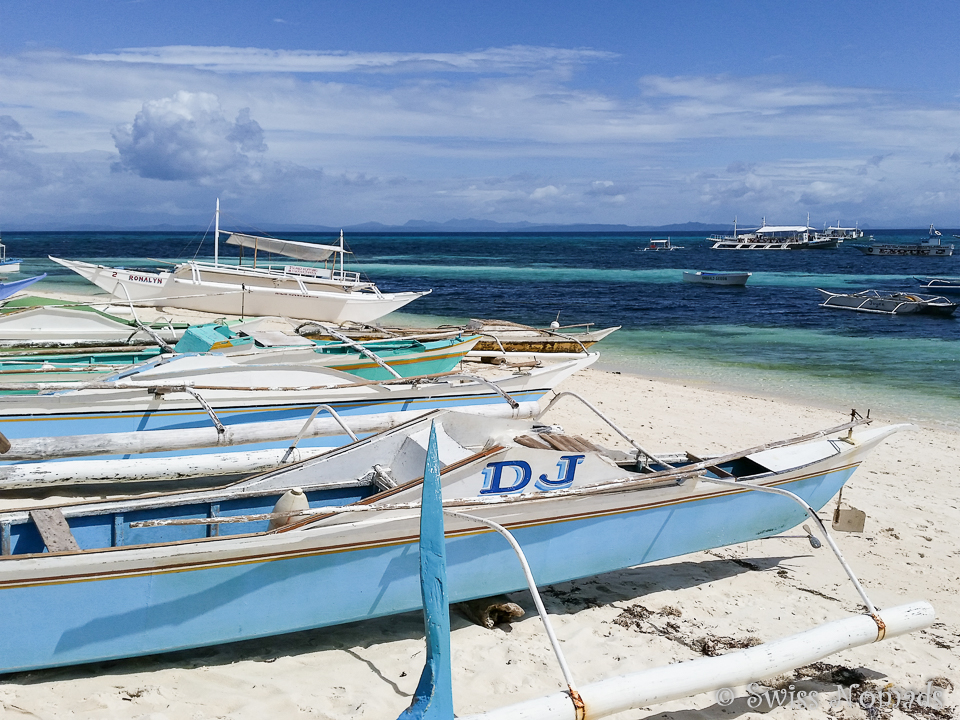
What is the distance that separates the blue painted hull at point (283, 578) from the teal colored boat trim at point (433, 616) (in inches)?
34.3

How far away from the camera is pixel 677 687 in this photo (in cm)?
400

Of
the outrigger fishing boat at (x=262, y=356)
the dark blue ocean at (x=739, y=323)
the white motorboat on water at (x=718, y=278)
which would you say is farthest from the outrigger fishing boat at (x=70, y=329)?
the white motorboat on water at (x=718, y=278)

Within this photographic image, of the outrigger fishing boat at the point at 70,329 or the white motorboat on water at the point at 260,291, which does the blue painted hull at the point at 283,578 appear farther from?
the white motorboat on water at the point at 260,291

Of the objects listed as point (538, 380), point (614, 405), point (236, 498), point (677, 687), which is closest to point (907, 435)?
point (614, 405)

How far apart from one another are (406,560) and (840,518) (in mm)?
3842

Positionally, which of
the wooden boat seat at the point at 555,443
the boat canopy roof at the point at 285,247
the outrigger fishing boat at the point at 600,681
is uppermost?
the boat canopy roof at the point at 285,247

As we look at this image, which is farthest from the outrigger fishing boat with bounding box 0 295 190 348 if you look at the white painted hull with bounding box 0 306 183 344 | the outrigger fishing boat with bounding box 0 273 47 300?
the outrigger fishing boat with bounding box 0 273 47 300

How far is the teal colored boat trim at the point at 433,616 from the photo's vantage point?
3.50 m

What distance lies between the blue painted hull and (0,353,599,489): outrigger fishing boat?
2.02 meters

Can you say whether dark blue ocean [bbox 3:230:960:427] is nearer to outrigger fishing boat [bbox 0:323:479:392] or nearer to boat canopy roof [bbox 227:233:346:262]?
outrigger fishing boat [bbox 0:323:479:392]

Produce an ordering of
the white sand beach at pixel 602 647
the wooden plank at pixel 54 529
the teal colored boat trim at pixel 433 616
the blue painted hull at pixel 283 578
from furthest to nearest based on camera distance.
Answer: the wooden plank at pixel 54 529
the white sand beach at pixel 602 647
the blue painted hull at pixel 283 578
the teal colored boat trim at pixel 433 616

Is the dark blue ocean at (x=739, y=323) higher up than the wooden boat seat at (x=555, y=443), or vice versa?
the wooden boat seat at (x=555, y=443)

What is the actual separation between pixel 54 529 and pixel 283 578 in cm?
147

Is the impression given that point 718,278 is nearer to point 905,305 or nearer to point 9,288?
point 905,305
